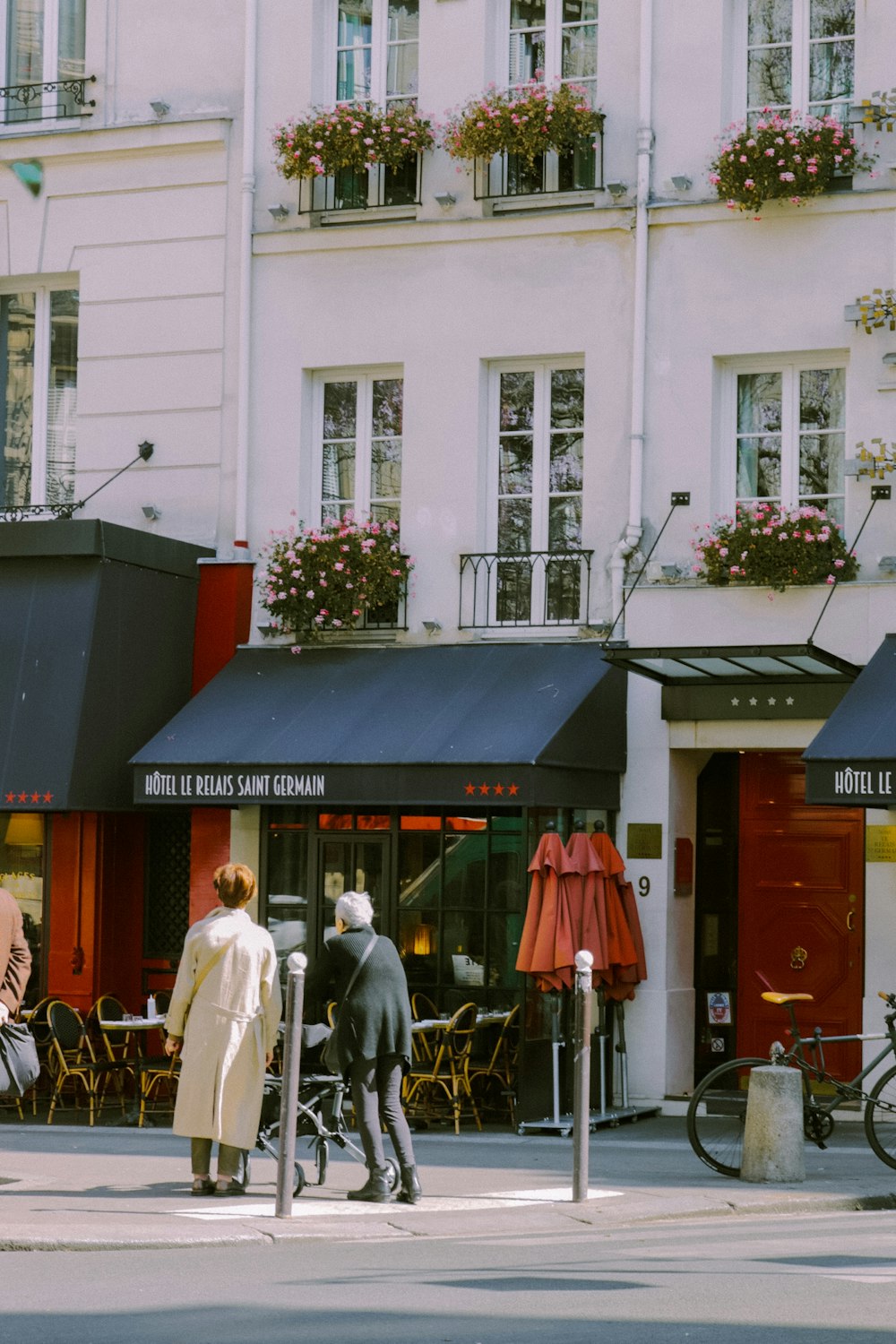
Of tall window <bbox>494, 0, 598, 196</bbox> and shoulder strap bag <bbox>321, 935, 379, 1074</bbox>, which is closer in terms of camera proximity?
shoulder strap bag <bbox>321, 935, 379, 1074</bbox>

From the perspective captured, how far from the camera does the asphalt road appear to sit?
304 inches

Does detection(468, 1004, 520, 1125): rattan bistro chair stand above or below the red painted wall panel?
below

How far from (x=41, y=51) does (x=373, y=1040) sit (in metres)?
10.7

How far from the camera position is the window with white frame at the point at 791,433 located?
1573cm

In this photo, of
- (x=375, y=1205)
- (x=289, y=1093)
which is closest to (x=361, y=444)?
(x=289, y=1093)

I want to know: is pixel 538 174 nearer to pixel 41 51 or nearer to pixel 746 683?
pixel 746 683

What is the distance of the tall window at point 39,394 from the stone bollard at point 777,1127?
340 inches

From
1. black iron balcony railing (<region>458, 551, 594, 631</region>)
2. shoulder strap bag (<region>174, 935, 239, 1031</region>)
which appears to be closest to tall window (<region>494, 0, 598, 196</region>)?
black iron balcony railing (<region>458, 551, 594, 631</region>)

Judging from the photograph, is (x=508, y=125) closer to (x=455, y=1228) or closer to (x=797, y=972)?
(x=797, y=972)

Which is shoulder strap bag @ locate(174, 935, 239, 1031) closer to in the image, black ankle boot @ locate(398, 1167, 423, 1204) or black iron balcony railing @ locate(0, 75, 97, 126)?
black ankle boot @ locate(398, 1167, 423, 1204)

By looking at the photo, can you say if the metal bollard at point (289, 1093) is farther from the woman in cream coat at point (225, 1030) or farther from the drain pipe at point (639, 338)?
the drain pipe at point (639, 338)

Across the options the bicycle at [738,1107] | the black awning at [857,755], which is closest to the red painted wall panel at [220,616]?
the black awning at [857,755]

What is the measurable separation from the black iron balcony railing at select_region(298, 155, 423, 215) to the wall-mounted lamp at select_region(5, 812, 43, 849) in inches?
212

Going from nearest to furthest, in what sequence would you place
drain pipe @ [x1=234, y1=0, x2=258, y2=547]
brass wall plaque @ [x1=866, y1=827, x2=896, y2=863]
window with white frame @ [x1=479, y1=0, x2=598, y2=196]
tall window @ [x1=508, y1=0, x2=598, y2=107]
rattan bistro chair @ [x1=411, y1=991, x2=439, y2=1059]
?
brass wall plaque @ [x1=866, y1=827, x2=896, y2=863]
rattan bistro chair @ [x1=411, y1=991, x2=439, y2=1059]
window with white frame @ [x1=479, y1=0, x2=598, y2=196]
tall window @ [x1=508, y1=0, x2=598, y2=107]
drain pipe @ [x1=234, y1=0, x2=258, y2=547]
